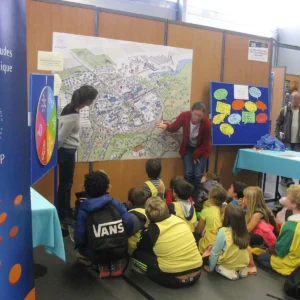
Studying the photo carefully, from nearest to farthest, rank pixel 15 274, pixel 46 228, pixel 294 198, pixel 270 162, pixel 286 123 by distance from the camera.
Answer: pixel 15 274 → pixel 46 228 → pixel 294 198 → pixel 270 162 → pixel 286 123

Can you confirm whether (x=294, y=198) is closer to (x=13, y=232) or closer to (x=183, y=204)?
(x=183, y=204)

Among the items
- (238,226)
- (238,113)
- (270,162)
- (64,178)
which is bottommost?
(238,226)

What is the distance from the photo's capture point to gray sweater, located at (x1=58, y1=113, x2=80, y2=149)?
11.4ft

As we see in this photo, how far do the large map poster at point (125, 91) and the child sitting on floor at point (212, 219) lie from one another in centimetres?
151

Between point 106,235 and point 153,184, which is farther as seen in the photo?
point 153,184

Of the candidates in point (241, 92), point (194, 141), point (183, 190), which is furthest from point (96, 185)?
point (241, 92)

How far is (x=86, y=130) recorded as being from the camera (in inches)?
163

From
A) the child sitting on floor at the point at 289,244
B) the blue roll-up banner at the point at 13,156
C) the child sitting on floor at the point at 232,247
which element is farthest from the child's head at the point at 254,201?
the blue roll-up banner at the point at 13,156

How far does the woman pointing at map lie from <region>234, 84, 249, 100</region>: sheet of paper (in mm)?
2236

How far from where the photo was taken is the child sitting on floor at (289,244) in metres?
2.79

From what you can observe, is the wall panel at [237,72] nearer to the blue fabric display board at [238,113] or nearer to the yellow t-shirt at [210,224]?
the blue fabric display board at [238,113]

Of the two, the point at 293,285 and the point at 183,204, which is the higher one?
the point at 183,204

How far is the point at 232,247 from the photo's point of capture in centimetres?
280

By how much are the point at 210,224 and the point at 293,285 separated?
2.58ft
